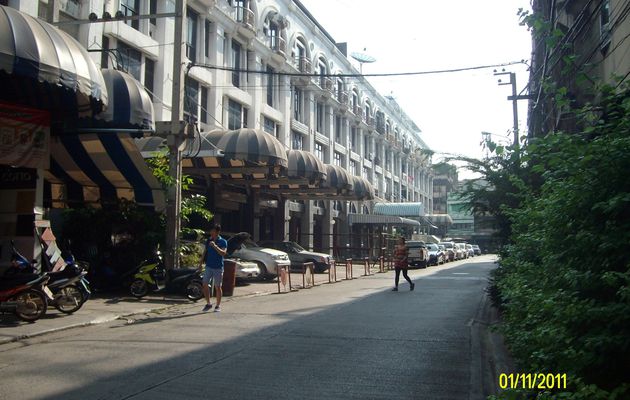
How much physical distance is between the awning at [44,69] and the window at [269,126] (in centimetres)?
2122

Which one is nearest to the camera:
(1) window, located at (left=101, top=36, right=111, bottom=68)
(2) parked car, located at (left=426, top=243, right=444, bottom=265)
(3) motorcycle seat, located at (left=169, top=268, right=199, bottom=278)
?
(3) motorcycle seat, located at (left=169, top=268, right=199, bottom=278)

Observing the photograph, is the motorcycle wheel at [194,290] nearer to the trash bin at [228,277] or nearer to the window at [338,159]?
the trash bin at [228,277]

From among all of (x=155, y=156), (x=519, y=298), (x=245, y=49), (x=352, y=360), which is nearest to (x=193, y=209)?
(x=155, y=156)

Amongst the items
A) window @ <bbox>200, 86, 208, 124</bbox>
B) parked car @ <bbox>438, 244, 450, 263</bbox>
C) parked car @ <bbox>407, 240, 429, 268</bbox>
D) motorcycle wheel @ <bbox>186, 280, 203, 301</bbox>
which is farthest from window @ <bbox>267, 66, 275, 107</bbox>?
motorcycle wheel @ <bbox>186, 280, 203, 301</bbox>

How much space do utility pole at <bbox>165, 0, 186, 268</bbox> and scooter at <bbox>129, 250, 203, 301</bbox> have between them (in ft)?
1.43

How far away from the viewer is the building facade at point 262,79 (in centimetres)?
2050

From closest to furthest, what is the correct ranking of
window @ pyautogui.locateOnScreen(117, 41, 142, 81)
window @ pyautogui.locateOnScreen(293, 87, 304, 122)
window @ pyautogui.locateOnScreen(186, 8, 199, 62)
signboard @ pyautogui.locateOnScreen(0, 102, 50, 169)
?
signboard @ pyautogui.locateOnScreen(0, 102, 50, 169)
window @ pyautogui.locateOnScreen(117, 41, 142, 81)
window @ pyautogui.locateOnScreen(186, 8, 199, 62)
window @ pyautogui.locateOnScreen(293, 87, 304, 122)

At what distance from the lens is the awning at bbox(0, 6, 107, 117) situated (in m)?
8.81

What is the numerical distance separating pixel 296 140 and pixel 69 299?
27537 mm

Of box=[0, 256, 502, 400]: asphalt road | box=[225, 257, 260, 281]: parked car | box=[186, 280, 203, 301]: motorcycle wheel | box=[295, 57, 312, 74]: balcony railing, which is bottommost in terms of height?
box=[0, 256, 502, 400]: asphalt road

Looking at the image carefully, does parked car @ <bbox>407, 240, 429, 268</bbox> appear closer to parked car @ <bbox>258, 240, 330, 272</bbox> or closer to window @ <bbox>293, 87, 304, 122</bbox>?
parked car @ <bbox>258, 240, 330, 272</bbox>

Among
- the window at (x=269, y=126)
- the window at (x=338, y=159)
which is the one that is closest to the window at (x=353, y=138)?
the window at (x=338, y=159)

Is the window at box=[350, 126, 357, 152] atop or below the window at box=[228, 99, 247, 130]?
atop

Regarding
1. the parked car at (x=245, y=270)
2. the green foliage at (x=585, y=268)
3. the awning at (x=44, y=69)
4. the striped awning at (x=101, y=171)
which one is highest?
the awning at (x=44, y=69)
